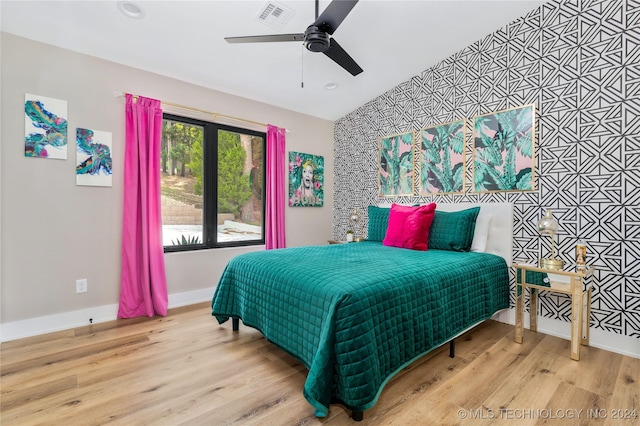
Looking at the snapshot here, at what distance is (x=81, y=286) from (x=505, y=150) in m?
4.16

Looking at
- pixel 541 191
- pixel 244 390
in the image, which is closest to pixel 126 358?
pixel 244 390

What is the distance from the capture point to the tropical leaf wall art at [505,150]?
2711 millimetres

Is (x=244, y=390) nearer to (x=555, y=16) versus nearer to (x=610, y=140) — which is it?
(x=610, y=140)

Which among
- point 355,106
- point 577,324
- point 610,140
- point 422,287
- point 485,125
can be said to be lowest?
point 577,324

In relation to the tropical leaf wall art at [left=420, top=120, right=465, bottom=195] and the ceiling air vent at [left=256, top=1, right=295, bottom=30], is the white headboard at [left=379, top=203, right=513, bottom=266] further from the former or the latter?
the ceiling air vent at [left=256, top=1, right=295, bottom=30]

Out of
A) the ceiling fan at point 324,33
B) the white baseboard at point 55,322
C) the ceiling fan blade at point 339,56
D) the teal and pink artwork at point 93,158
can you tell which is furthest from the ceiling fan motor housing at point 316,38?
the white baseboard at point 55,322

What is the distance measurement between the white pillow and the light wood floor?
2.65 ft

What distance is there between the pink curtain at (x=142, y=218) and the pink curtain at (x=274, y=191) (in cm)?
130

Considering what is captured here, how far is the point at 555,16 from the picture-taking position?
2.56 meters

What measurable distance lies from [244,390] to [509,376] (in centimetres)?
165

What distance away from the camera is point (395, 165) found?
3.82 meters

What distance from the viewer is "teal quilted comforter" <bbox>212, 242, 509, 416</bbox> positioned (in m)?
1.41

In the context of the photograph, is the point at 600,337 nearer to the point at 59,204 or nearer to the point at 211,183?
the point at 211,183

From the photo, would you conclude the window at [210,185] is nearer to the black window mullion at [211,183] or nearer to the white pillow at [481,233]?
the black window mullion at [211,183]
